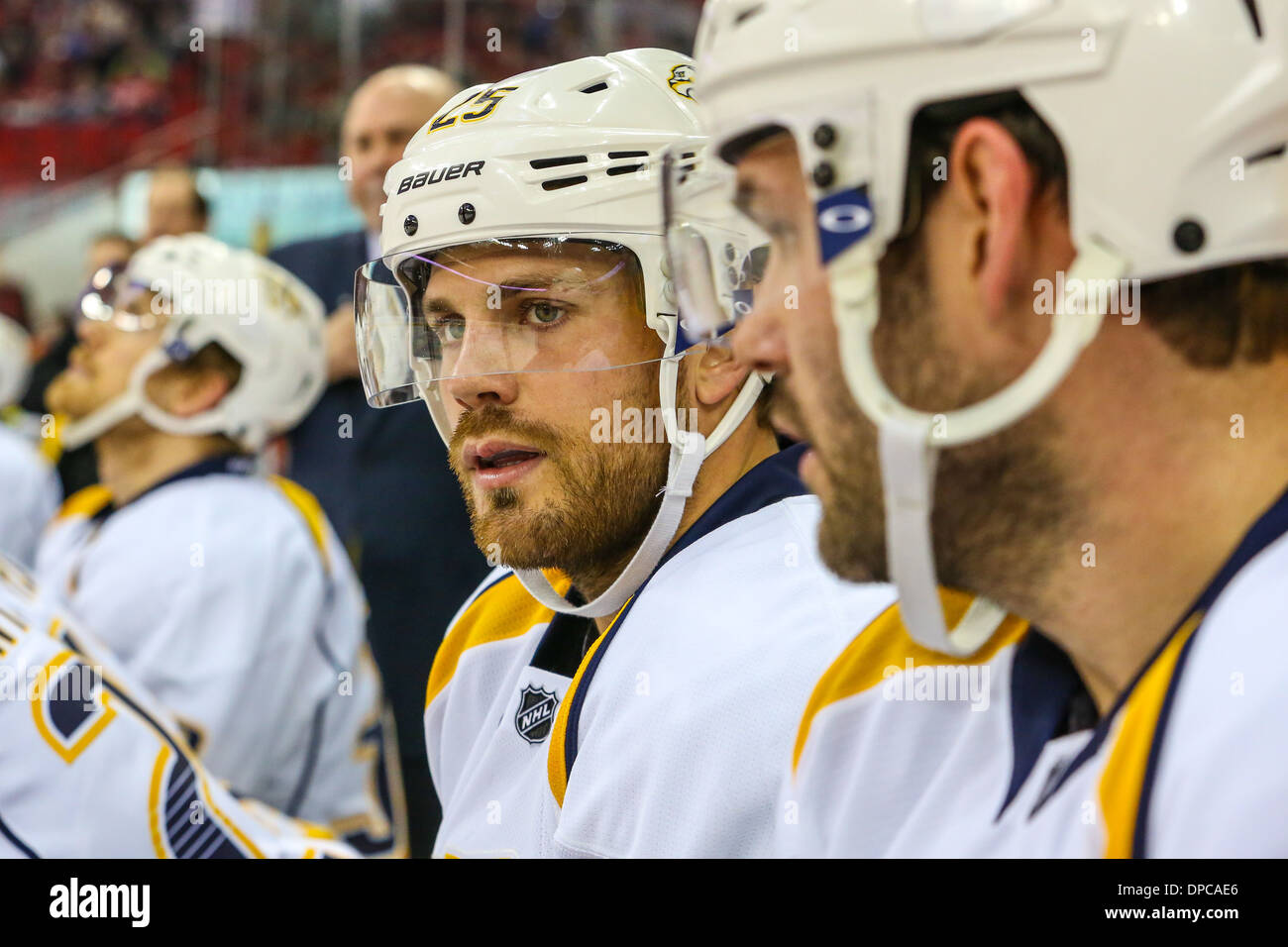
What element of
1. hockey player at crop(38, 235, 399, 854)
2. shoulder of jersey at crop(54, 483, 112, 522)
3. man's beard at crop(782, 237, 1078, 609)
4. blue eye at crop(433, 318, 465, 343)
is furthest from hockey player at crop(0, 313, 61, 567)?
man's beard at crop(782, 237, 1078, 609)

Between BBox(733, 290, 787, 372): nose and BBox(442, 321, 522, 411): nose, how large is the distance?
387 mm

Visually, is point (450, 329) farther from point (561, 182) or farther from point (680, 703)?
point (680, 703)

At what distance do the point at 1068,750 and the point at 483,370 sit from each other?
24.4 inches

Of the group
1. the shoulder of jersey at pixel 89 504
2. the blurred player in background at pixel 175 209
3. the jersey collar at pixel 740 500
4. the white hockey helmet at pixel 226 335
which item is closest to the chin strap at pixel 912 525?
the jersey collar at pixel 740 500

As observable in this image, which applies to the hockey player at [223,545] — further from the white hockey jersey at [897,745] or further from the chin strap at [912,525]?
the chin strap at [912,525]

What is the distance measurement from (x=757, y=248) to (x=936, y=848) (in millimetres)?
450

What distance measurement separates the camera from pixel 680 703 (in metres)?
→ 1.09

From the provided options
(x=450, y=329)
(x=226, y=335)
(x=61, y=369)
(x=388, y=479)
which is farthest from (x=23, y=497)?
(x=450, y=329)

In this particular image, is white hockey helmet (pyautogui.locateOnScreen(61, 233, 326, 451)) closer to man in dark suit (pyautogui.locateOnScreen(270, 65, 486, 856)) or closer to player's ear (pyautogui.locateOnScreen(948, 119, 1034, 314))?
man in dark suit (pyautogui.locateOnScreen(270, 65, 486, 856))

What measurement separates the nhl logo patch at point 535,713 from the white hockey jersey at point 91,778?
1.26 ft

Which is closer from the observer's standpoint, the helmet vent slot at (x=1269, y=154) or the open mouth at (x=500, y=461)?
the helmet vent slot at (x=1269, y=154)

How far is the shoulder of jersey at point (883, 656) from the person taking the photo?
0.94 meters

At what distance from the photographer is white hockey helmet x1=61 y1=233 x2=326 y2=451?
8.85 ft
